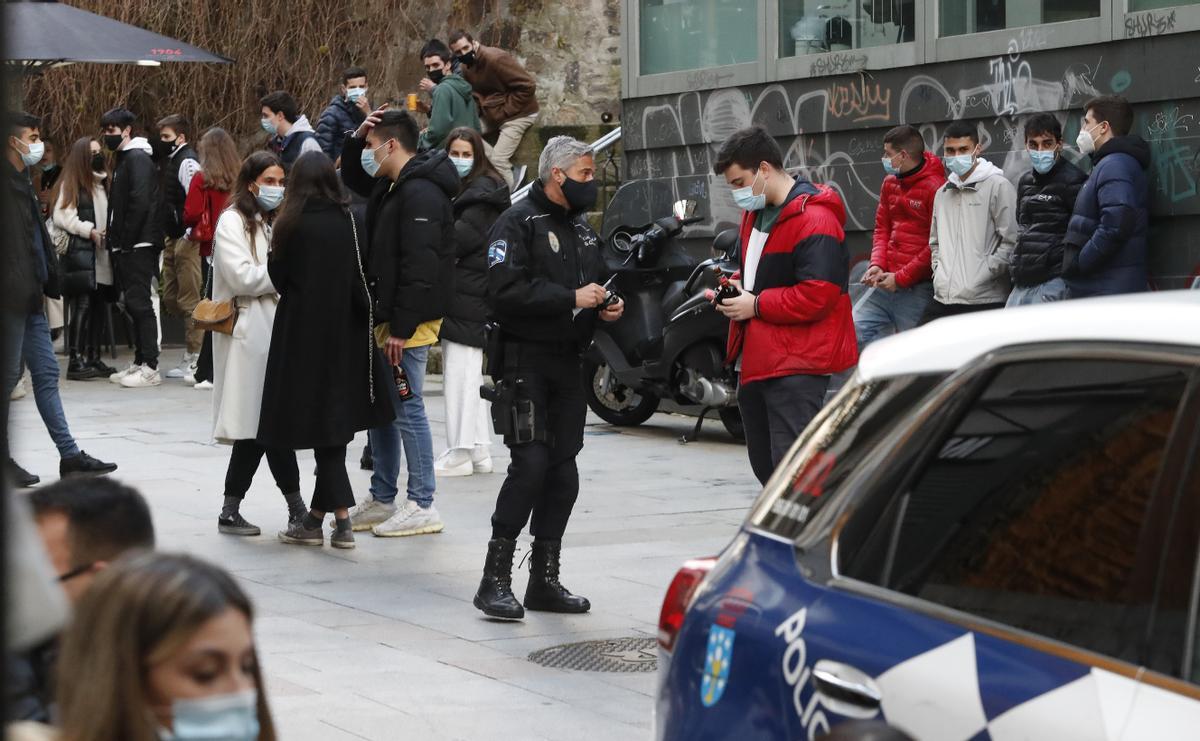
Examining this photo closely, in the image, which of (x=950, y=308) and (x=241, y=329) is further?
(x=950, y=308)

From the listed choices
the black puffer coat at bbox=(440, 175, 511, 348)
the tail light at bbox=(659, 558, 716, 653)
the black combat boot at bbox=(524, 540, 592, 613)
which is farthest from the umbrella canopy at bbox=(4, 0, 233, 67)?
the tail light at bbox=(659, 558, 716, 653)

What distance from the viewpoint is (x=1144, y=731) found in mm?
2518

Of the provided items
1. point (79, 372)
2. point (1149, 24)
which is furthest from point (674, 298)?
point (79, 372)

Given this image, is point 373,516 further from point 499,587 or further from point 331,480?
point 499,587

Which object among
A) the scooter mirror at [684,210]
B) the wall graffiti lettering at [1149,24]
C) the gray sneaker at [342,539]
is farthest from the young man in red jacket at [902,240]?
the gray sneaker at [342,539]

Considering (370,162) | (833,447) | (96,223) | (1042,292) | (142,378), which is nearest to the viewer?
(833,447)

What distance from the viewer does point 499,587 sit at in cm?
723

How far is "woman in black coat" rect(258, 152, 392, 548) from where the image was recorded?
336 inches

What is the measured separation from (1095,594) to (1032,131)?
8.17 meters

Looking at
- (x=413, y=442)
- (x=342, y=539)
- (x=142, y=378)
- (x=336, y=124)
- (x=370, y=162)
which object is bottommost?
(x=142, y=378)

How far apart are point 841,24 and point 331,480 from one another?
19.9 feet

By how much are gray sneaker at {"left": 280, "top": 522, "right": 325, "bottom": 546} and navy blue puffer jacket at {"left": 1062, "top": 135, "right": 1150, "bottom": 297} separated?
4.36 m

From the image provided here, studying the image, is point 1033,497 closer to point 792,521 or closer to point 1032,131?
point 792,521

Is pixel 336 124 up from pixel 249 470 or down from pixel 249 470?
up
